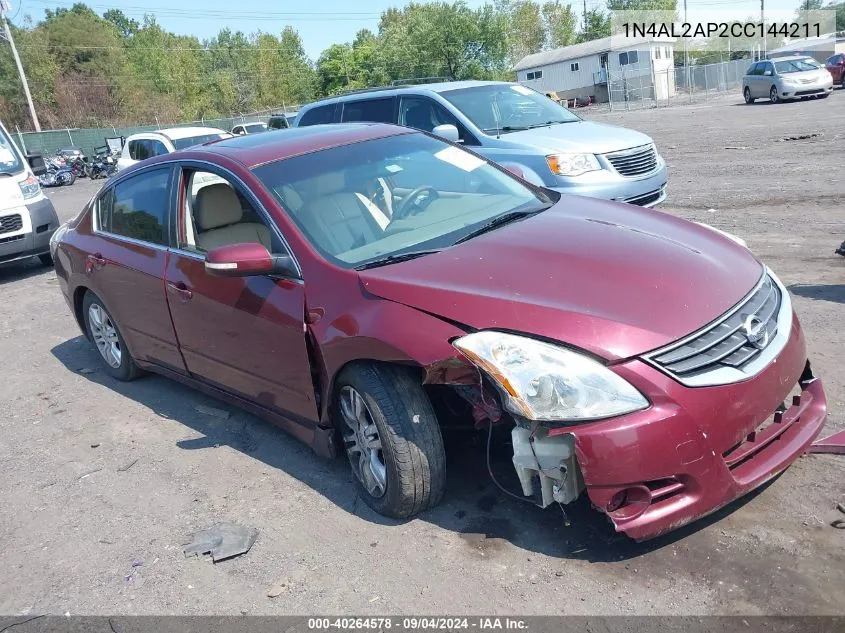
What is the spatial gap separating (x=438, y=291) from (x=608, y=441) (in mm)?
946

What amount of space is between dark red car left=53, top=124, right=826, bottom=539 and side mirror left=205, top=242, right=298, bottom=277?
0.01 m

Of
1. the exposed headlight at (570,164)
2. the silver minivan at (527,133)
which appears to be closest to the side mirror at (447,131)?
the silver minivan at (527,133)

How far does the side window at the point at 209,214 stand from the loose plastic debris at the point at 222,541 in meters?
1.60

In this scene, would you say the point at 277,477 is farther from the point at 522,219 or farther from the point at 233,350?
the point at 522,219

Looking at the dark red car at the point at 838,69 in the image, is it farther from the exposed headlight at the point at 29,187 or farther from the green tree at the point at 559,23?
the green tree at the point at 559,23

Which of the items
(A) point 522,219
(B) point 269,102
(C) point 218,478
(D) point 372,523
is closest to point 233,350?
(C) point 218,478

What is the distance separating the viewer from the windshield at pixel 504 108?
941cm

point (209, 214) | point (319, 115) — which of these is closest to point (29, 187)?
point (319, 115)

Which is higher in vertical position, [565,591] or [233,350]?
[233,350]

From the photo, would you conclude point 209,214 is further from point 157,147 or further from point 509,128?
point 157,147

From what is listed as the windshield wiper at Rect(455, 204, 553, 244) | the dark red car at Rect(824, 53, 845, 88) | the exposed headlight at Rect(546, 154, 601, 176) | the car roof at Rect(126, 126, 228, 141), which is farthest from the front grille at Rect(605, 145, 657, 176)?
the dark red car at Rect(824, 53, 845, 88)

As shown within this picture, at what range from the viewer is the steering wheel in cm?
410

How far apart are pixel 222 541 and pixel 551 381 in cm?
183

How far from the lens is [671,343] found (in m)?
→ 2.88
